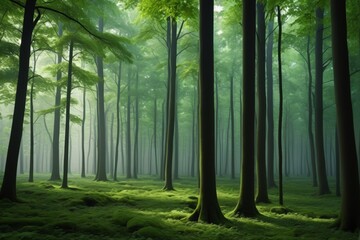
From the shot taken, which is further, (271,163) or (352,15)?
(271,163)

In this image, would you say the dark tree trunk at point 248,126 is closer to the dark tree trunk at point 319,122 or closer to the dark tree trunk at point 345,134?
the dark tree trunk at point 345,134

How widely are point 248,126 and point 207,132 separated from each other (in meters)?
1.71

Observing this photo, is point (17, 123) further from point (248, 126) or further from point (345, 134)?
point (345, 134)

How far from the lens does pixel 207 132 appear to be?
9719 mm

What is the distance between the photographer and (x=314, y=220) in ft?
34.6

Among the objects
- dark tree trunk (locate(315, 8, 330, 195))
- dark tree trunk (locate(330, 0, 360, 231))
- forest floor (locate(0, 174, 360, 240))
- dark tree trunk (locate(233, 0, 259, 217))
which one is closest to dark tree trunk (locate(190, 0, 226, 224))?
forest floor (locate(0, 174, 360, 240))

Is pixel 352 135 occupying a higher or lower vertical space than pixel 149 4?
lower

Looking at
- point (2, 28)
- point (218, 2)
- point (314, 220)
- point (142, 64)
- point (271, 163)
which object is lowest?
point (314, 220)

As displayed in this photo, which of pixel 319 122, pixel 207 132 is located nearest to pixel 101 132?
pixel 319 122

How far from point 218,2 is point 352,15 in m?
16.3

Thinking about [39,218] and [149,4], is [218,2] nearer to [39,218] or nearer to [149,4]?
[149,4]

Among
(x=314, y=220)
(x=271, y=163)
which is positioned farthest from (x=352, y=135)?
(x=271, y=163)

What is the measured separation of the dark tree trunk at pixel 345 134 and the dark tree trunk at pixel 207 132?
3.29 m

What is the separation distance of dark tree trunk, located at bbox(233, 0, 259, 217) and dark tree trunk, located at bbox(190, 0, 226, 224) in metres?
1.35
